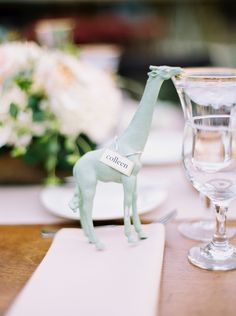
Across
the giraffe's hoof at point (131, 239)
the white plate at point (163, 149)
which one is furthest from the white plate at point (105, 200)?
the white plate at point (163, 149)

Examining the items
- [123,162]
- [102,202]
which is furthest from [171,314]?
[102,202]

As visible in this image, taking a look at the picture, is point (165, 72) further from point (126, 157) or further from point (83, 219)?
point (83, 219)

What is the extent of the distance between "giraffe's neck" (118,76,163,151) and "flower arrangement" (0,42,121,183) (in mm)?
254

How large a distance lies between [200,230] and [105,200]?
0.19 meters

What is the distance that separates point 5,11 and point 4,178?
4.61 metres

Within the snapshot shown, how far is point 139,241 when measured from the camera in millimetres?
666

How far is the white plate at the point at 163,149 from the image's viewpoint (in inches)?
45.0

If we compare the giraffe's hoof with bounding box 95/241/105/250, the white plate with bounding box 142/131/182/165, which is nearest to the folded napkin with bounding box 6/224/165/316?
the giraffe's hoof with bounding box 95/241/105/250

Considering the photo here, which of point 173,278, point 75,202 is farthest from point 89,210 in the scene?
point 173,278

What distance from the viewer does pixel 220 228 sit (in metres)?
0.66

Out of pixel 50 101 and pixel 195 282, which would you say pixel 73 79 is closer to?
pixel 50 101

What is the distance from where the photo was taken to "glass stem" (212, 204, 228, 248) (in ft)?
2.12

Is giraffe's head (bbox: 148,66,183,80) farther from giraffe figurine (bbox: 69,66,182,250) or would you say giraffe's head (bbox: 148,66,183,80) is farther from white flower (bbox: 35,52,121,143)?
white flower (bbox: 35,52,121,143)

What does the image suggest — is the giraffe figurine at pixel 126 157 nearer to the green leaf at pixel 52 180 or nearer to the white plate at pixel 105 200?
the white plate at pixel 105 200
